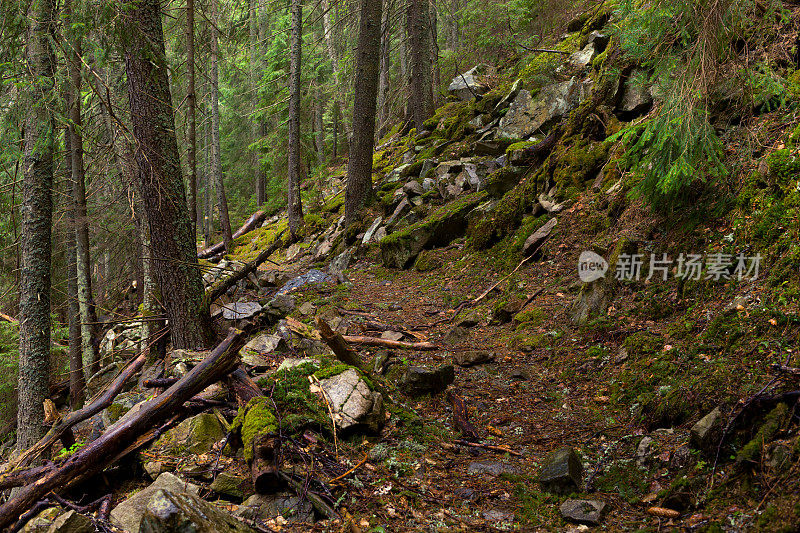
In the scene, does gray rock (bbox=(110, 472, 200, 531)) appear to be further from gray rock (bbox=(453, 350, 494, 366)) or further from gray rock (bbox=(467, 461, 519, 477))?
gray rock (bbox=(453, 350, 494, 366))

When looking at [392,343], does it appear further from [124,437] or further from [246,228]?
[246,228]

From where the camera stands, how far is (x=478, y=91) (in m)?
13.9

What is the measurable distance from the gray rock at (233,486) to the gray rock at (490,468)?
1.69 m

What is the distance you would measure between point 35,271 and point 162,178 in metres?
2.55

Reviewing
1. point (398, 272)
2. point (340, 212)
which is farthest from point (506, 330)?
point (340, 212)

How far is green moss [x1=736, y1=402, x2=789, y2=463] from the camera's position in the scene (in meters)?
2.71

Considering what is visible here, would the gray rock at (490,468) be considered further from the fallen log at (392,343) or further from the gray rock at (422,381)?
the fallen log at (392,343)

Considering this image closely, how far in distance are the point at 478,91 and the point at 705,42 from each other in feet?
32.3

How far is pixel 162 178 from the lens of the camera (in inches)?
227

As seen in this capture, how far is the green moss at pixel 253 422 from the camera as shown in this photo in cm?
337

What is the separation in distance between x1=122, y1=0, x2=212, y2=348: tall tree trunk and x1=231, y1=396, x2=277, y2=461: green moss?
290 cm

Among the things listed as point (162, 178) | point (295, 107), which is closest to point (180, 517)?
point (162, 178)

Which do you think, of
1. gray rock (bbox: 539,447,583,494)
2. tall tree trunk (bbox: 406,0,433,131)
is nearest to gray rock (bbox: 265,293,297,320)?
gray rock (bbox: 539,447,583,494)

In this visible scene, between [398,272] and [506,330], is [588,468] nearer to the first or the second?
[506,330]
